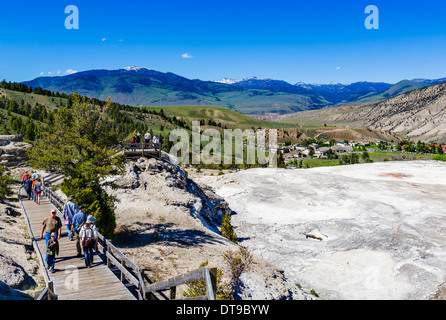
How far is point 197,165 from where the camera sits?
306 ft

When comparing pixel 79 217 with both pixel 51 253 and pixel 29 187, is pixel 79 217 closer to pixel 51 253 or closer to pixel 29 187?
pixel 51 253

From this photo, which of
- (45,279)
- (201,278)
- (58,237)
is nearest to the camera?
(201,278)

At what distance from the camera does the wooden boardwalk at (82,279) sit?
1112 cm

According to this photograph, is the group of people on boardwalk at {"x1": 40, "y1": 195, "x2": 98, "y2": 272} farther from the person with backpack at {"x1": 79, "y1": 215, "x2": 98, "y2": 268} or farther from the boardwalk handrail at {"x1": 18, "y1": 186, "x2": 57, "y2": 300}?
the boardwalk handrail at {"x1": 18, "y1": 186, "x2": 57, "y2": 300}

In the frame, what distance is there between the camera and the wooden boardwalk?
11.1 meters

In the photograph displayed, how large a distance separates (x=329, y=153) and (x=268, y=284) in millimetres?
184762

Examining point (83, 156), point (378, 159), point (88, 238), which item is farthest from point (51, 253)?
point (378, 159)

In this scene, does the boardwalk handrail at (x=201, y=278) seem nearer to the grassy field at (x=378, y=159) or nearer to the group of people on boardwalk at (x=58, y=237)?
the group of people on boardwalk at (x=58, y=237)

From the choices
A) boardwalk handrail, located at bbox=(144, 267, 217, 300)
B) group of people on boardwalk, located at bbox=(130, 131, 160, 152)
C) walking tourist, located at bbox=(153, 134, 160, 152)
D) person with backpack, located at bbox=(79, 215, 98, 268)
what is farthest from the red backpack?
walking tourist, located at bbox=(153, 134, 160, 152)

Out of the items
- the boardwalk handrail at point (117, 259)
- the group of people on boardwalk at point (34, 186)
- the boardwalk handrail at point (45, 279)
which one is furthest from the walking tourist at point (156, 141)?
the boardwalk handrail at point (45, 279)

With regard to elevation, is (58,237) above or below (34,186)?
below

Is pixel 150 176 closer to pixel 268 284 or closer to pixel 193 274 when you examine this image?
pixel 268 284

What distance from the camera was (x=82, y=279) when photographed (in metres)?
12.2
